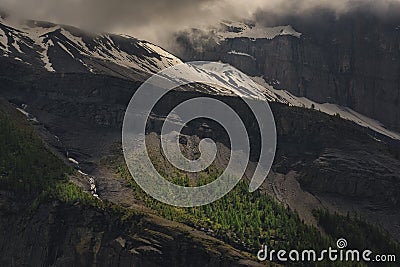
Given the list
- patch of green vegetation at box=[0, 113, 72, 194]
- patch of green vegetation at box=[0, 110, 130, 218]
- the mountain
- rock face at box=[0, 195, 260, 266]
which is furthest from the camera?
patch of green vegetation at box=[0, 113, 72, 194]

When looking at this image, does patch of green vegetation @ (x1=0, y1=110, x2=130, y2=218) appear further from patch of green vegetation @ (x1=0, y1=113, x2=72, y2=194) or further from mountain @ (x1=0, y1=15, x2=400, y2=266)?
mountain @ (x1=0, y1=15, x2=400, y2=266)

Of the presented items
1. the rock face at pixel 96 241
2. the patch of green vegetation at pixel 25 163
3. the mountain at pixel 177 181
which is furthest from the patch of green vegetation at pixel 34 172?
the rock face at pixel 96 241

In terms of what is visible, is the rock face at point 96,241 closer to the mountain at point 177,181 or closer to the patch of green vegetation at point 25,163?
the mountain at point 177,181

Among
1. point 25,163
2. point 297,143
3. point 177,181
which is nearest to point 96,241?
point 25,163

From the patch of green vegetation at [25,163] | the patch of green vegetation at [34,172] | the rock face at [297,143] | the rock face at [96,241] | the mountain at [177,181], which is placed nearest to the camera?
the rock face at [96,241]

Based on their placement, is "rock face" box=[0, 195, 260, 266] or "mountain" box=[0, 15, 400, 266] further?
"mountain" box=[0, 15, 400, 266]

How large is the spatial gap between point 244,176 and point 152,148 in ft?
83.1

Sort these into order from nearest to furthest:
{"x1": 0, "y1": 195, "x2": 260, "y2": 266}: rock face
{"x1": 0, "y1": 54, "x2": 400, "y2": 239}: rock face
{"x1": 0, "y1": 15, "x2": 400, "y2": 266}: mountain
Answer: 1. {"x1": 0, "y1": 195, "x2": 260, "y2": 266}: rock face
2. {"x1": 0, "y1": 15, "x2": 400, "y2": 266}: mountain
3. {"x1": 0, "y1": 54, "x2": 400, "y2": 239}: rock face

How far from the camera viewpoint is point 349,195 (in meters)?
164

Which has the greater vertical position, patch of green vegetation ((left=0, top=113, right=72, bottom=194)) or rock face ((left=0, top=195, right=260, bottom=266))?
patch of green vegetation ((left=0, top=113, right=72, bottom=194))

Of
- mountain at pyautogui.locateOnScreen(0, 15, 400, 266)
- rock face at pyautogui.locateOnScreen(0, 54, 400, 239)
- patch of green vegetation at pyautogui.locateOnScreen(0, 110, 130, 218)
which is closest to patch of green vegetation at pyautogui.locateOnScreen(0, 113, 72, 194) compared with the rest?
patch of green vegetation at pyautogui.locateOnScreen(0, 110, 130, 218)

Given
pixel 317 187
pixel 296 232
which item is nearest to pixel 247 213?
pixel 296 232

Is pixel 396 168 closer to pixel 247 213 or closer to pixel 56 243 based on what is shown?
pixel 247 213

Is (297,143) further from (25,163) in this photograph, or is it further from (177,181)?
(25,163)
